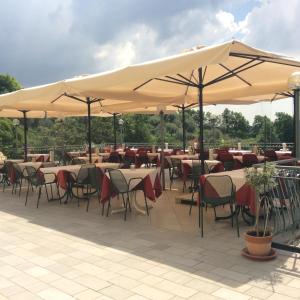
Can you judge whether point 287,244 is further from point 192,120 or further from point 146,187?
point 192,120

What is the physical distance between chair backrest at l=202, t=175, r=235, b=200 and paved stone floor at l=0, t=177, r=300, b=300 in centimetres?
47

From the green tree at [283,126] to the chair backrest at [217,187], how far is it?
61.6 feet

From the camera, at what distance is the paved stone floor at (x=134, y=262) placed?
346 centimetres

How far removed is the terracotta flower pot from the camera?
4090 mm

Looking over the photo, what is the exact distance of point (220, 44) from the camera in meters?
4.31

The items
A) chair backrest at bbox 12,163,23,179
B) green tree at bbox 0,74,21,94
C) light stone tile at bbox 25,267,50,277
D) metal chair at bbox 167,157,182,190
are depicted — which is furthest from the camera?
green tree at bbox 0,74,21,94

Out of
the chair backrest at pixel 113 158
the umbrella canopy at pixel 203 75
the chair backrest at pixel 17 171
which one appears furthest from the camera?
the chair backrest at pixel 113 158

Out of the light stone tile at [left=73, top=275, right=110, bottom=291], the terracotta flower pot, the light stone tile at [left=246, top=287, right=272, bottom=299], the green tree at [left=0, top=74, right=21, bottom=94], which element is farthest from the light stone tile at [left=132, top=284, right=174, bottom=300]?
the green tree at [left=0, top=74, right=21, bottom=94]

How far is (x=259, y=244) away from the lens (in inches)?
161

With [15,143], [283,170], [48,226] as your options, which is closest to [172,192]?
[48,226]

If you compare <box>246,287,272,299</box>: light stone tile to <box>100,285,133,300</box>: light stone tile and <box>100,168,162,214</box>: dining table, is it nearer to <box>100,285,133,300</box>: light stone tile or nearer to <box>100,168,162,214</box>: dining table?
<box>100,285,133,300</box>: light stone tile

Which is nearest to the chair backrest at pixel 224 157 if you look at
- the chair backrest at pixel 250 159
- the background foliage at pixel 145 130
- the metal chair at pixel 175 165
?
the chair backrest at pixel 250 159

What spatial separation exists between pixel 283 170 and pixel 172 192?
13.9 feet

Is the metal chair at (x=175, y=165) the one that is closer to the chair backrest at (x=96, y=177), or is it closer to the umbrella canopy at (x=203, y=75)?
the umbrella canopy at (x=203, y=75)
